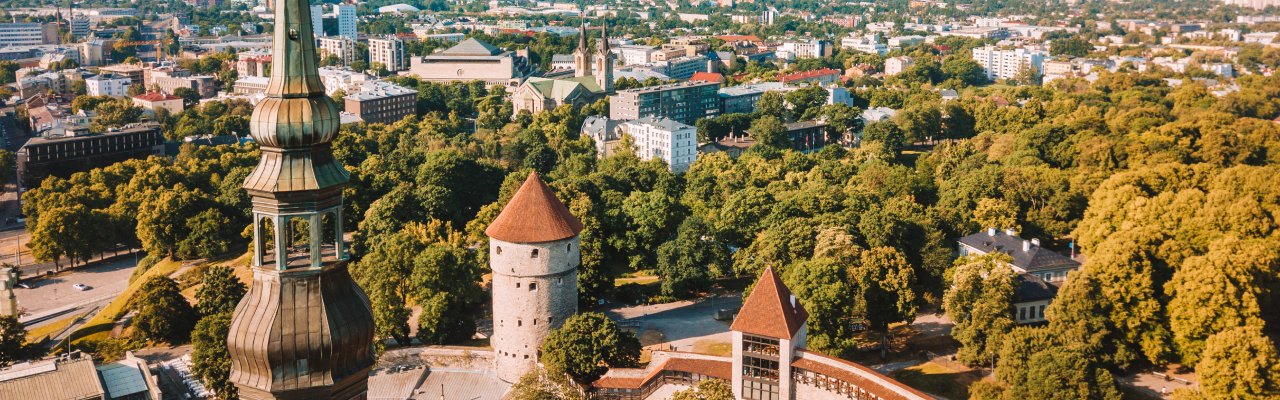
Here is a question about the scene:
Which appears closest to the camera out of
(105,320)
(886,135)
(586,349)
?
(586,349)

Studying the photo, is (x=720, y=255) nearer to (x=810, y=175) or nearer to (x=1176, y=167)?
(x=810, y=175)

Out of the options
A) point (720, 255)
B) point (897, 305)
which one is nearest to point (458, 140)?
point (720, 255)

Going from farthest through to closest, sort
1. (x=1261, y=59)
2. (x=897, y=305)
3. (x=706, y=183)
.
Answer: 1. (x=1261, y=59)
2. (x=706, y=183)
3. (x=897, y=305)

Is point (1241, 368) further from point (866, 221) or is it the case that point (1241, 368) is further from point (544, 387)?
point (544, 387)

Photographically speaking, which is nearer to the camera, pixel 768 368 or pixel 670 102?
pixel 768 368

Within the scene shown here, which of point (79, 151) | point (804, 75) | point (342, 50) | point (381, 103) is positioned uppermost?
point (342, 50)

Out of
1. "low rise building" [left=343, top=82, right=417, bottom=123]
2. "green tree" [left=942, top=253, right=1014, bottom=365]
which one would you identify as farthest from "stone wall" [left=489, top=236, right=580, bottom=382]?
"low rise building" [left=343, top=82, right=417, bottom=123]

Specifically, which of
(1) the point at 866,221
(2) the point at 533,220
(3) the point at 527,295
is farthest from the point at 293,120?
(1) the point at 866,221
